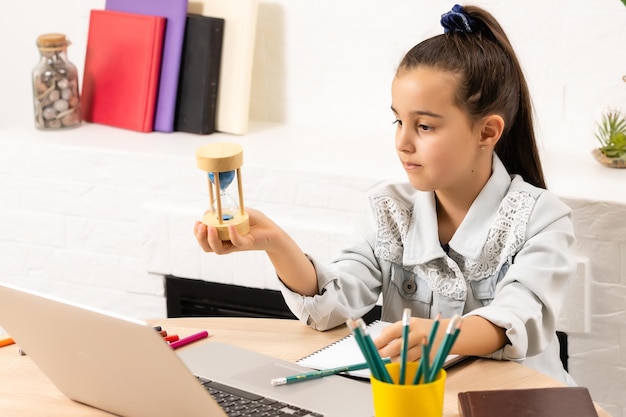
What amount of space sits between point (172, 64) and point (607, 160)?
1066 mm

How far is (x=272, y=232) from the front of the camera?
1.62 m

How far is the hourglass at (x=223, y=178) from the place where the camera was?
148cm

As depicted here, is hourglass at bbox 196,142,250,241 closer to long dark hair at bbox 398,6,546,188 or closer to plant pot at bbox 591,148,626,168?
long dark hair at bbox 398,6,546,188

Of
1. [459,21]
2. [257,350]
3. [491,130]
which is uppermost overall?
[459,21]

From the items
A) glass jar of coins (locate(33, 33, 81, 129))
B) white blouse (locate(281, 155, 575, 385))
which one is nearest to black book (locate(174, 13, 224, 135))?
glass jar of coins (locate(33, 33, 81, 129))

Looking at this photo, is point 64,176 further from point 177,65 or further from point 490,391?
point 490,391

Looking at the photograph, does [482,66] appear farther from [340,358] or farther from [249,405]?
[249,405]

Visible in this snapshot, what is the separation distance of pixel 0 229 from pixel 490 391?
6.09 ft

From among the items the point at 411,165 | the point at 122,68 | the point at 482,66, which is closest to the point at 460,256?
the point at 411,165

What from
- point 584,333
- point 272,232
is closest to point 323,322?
point 272,232

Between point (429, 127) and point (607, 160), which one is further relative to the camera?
point (607, 160)

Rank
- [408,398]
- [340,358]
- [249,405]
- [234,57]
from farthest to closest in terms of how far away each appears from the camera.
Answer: [234,57] → [340,358] → [249,405] → [408,398]

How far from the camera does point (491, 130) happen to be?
1721 millimetres

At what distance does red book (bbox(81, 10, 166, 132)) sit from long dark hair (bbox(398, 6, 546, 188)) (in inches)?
42.8
